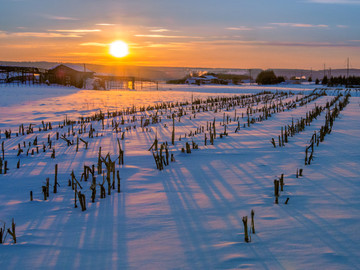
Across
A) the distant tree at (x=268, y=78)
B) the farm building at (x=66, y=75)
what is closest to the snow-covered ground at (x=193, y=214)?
the farm building at (x=66, y=75)

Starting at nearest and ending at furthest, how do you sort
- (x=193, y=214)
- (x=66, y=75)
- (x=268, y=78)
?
(x=193, y=214) < (x=66, y=75) < (x=268, y=78)

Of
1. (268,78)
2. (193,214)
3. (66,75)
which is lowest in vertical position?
(193,214)

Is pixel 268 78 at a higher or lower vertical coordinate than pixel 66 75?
higher

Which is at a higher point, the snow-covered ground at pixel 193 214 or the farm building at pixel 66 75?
the farm building at pixel 66 75

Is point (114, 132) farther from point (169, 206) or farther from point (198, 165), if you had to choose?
point (169, 206)

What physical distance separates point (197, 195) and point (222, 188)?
43 cm

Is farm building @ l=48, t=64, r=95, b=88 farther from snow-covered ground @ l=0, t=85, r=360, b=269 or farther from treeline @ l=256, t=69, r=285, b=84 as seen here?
snow-covered ground @ l=0, t=85, r=360, b=269

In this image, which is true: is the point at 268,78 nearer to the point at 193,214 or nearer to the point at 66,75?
the point at 66,75

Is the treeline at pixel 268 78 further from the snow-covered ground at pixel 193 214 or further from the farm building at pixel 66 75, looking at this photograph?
the snow-covered ground at pixel 193 214

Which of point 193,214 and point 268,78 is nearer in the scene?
point 193,214

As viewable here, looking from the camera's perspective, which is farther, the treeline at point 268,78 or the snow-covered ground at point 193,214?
the treeline at point 268,78

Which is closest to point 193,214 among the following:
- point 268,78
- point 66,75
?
point 66,75

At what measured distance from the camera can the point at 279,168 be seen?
5281 millimetres

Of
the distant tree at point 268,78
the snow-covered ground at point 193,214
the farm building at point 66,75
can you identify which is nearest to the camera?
the snow-covered ground at point 193,214
